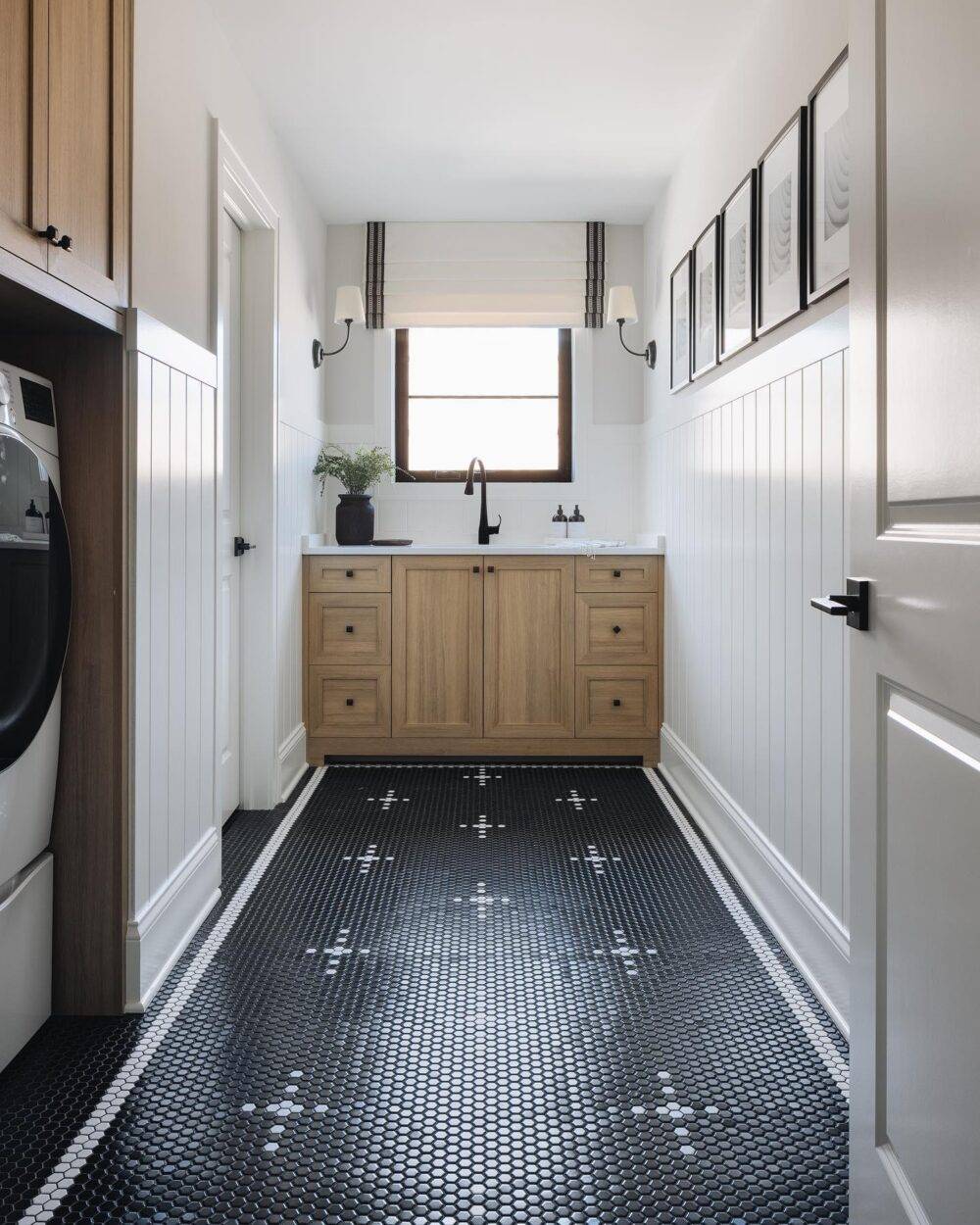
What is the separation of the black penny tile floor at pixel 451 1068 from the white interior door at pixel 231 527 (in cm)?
61

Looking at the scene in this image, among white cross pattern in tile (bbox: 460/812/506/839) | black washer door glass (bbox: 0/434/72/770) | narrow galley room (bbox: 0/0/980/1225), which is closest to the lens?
narrow galley room (bbox: 0/0/980/1225)

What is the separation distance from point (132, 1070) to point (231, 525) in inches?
76.0

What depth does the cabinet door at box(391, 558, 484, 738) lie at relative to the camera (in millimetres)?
4121

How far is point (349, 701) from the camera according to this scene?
13.6 ft

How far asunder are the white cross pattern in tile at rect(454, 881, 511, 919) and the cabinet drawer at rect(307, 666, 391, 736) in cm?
154

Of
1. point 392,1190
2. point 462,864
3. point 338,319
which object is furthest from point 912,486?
point 338,319

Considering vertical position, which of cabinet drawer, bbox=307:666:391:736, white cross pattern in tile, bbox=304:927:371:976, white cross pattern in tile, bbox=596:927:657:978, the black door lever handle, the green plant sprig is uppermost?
the green plant sprig

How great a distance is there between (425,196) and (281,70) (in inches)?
48.0

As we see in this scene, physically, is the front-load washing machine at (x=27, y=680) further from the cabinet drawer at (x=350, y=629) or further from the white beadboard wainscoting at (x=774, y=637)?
the cabinet drawer at (x=350, y=629)

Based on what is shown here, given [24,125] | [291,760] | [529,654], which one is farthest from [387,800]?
[24,125]

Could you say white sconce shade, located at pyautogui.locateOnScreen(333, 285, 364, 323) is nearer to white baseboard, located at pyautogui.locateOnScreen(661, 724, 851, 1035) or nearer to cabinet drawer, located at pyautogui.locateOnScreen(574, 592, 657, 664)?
cabinet drawer, located at pyautogui.locateOnScreen(574, 592, 657, 664)

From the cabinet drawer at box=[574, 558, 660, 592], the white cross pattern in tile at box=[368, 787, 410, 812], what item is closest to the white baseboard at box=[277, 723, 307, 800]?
the white cross pattern in tile at box=[368, 787, 410, 812]

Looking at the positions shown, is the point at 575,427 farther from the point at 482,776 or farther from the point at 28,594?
the point at 28,594

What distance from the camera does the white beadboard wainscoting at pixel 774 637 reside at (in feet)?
6.82
